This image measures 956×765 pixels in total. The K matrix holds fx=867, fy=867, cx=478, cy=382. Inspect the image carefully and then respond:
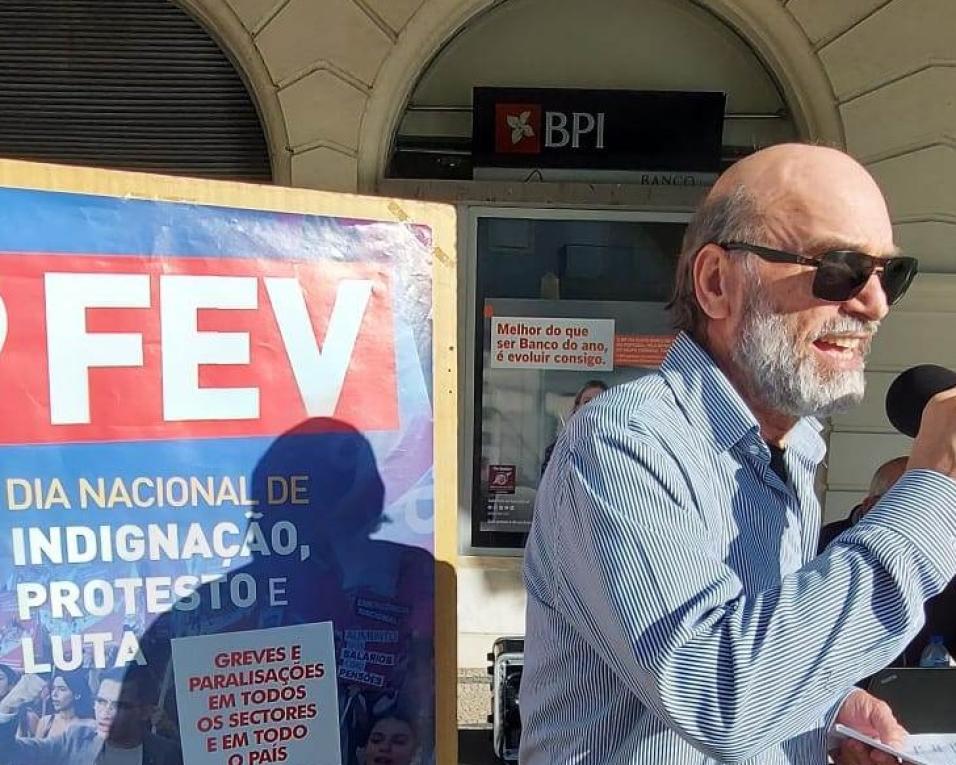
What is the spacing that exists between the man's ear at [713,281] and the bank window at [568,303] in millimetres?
3403

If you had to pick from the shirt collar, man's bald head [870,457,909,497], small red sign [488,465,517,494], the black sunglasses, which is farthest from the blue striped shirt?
small red sign [488,465,517,494]

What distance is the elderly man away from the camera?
995mm

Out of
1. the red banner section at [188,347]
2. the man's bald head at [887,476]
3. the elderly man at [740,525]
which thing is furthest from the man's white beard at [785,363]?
the man's bald head at [887,476]

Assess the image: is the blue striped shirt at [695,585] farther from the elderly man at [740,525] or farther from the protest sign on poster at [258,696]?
the protest sign on poster at [258,696]

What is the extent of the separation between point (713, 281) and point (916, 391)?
26.2 inches

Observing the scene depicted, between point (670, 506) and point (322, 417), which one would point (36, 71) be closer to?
point (322, 417)

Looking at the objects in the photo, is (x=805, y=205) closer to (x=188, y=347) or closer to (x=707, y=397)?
(x=707, y=397)

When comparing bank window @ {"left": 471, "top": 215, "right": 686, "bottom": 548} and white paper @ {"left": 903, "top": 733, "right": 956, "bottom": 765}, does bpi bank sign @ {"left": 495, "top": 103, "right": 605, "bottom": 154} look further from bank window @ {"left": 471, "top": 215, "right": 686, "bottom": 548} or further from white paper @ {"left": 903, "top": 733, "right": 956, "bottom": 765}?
white paper @ {"left": 903, "top": 733, "right": 956, "bottom": 765}

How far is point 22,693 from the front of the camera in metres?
1.52

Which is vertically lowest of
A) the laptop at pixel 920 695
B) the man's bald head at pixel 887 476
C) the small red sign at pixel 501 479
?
the small red sign at pixel 501 479

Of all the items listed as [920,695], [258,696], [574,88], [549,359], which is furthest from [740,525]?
[574,88]

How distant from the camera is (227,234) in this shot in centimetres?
162

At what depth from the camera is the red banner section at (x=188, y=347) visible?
1498 millimetres

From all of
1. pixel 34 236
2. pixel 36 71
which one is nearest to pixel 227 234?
pixel 34 236
